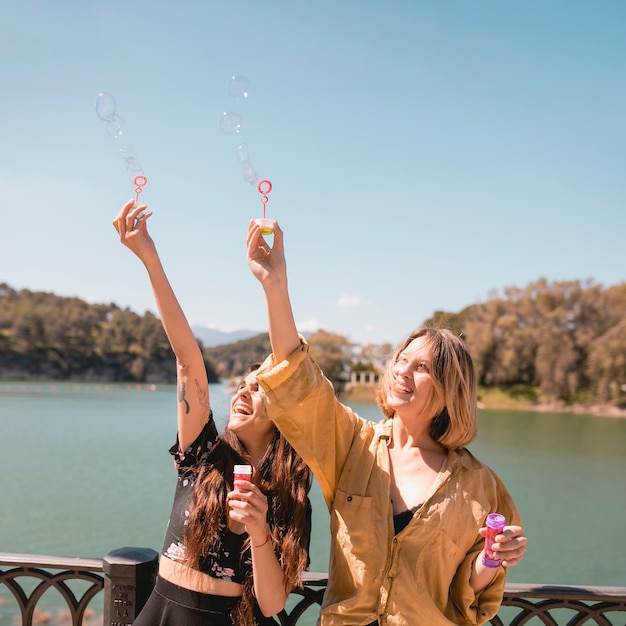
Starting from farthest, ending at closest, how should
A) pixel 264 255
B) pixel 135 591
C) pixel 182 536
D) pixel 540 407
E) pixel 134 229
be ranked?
pixel 540 407, pixel 135 591, pixel 134 229, pixel 182 536, pixel 264 255

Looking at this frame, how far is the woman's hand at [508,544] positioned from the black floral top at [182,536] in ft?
3.01

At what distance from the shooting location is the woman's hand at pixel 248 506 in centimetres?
199

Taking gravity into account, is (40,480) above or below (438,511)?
below

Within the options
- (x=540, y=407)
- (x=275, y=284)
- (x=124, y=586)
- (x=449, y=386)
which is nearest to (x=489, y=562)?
(x=449, y=386)

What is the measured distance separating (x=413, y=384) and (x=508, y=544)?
23.7 inches

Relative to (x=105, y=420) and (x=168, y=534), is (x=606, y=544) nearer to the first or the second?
(x=168, y=534)

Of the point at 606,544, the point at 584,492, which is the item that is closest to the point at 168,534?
the point at 606,544

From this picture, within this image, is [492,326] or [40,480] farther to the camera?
[492,326]

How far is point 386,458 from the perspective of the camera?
2.15 m

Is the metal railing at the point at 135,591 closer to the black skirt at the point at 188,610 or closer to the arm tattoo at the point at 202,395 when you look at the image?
the black skirt at the point at 188,610

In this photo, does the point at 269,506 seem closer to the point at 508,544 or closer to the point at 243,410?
the point at 243,410

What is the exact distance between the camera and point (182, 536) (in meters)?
2.28

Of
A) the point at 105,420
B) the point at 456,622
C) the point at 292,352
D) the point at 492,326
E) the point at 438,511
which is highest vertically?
the point at 492,326

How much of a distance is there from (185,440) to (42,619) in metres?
7.41
